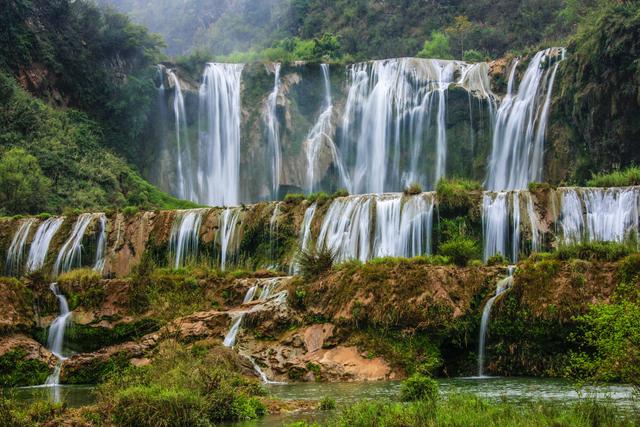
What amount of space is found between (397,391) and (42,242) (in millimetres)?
25813

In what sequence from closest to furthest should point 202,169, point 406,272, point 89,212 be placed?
point 406,272, point 89,212, point 202,169

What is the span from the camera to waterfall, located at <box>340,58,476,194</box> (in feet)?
179

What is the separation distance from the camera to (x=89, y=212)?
41.5 meters

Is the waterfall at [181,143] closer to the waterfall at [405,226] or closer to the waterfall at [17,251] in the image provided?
the waterfall at [17,251]

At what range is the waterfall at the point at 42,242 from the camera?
39.1 metres

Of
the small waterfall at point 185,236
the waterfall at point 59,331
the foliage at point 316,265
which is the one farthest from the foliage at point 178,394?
the small waterfall at point 185,236

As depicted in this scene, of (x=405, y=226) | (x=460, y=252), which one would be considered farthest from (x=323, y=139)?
(x=460, y=252)

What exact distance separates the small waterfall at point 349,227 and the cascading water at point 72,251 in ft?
39.7

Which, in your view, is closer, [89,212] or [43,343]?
[43,343]

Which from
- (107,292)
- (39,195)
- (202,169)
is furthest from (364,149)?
(107,292)

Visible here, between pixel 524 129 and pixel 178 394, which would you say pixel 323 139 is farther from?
pixel 178 394

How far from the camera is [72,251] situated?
39062 mm

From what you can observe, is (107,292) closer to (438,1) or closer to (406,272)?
(406,272)

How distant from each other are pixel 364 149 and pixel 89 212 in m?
22.0
